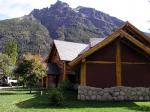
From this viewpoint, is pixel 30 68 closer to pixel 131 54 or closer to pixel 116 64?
pixel 116 64

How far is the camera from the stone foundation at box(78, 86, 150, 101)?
2686 centimetres

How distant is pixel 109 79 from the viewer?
27.5 metres

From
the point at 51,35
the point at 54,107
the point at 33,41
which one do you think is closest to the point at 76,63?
the point at 54,107

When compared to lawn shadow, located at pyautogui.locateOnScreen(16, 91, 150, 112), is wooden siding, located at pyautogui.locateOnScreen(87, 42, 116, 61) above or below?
above

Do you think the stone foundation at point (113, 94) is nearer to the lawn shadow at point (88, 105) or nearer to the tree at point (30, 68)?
the lawn shadow at point (88, 105)

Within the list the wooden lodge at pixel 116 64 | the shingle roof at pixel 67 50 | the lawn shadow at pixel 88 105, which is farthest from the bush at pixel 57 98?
the shingle roof at pixel 67 50

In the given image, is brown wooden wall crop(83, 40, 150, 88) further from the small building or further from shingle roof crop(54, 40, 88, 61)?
shingle roof crop(54, 40, 88, 61)

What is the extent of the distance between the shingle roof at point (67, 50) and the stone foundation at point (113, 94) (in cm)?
1556

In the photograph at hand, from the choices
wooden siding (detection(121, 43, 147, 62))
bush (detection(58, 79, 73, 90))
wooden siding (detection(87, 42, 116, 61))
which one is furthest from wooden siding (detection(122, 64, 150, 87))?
bush (detection(58, 79, 73, 90))

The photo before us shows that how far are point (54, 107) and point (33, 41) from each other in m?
140

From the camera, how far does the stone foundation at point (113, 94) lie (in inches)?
1057

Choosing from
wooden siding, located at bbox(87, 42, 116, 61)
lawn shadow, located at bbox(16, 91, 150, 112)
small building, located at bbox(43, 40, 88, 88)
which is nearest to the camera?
lawn shadow, located at bbox(16, 91, 150, 112)

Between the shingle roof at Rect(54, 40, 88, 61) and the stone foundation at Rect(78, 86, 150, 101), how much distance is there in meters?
15.6

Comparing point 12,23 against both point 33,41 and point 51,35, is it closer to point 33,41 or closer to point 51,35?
point 51,35
